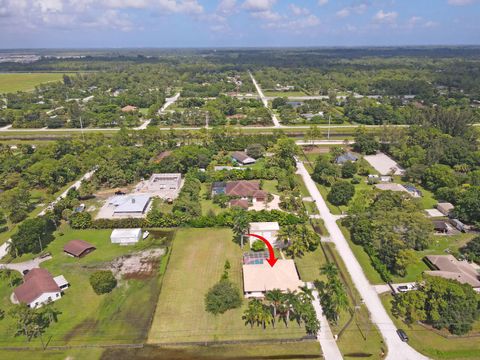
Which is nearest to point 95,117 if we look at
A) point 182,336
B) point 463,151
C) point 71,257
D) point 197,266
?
point 71,257

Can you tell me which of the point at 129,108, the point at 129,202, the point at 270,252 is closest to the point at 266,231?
the point at 270,252

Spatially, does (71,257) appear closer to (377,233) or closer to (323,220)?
(323,220)

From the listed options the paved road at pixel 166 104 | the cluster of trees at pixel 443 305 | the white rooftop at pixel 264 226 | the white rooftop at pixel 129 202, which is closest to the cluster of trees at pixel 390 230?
the cluster of trees at pixel 443 305

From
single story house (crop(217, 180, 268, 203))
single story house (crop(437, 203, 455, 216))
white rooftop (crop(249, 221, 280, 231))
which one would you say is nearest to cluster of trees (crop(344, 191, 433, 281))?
single story house (crop(437, 203, 455, 216))

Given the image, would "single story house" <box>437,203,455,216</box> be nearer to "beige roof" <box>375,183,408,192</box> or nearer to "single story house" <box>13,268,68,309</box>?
"beige roof" <box>375,183,408,192</box>

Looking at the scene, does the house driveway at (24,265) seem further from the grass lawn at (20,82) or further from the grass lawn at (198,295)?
the grass lawn at (20,82)

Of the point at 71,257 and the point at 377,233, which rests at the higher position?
the point at 377,233
